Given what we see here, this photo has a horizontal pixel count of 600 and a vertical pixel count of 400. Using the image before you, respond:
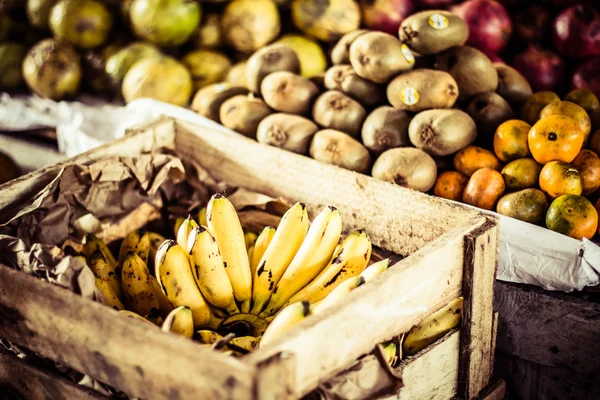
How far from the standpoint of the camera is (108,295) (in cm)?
173

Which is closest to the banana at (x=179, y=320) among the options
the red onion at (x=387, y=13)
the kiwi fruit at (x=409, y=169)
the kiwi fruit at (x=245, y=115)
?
the kiwi fruit at (x=409, y=169)

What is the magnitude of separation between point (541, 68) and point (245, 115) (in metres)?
1.22

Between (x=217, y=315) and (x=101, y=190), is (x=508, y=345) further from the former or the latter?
(x=101, y=190)

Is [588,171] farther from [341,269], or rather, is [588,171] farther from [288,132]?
[288,132]

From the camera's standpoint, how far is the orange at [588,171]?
1993mm

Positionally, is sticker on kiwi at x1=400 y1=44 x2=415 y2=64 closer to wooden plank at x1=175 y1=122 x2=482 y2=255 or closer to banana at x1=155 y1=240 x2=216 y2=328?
wooden plank at x1=175 y1=122 x2=482 y2=255

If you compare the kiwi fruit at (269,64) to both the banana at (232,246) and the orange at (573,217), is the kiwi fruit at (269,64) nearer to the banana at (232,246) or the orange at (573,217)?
the banana at (232,246)

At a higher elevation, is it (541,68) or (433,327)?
(541,68)

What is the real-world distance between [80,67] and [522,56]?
2066 mm

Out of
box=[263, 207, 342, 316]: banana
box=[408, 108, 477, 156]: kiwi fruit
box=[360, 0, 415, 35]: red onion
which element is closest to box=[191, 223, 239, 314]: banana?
box=[263, 207, 342, 316]: banana

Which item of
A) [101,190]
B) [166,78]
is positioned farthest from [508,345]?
[166,78]

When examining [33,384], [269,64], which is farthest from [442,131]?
[33,384]

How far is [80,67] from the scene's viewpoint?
126 inches

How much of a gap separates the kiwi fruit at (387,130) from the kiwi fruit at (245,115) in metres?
0.44
